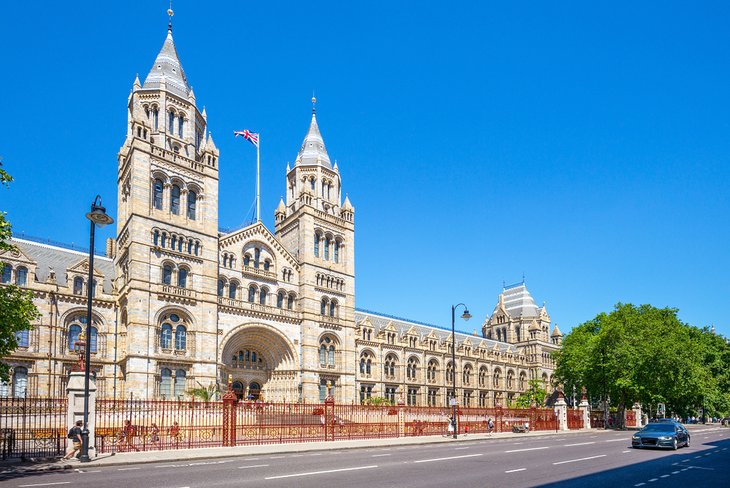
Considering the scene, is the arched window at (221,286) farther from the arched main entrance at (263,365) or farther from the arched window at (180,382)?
the arched window at (180,382)

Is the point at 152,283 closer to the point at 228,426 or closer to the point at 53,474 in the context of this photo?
the point at 228,426

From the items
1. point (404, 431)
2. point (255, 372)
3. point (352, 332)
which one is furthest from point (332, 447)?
point (352, 332)

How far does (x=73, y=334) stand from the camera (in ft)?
136

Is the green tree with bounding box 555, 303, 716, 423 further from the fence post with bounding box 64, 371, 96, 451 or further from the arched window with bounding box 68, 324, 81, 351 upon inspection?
the fence post with bounding box 64, 371, 96, 451

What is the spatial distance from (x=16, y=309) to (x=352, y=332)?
35.5 m

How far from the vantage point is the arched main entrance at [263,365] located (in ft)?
160

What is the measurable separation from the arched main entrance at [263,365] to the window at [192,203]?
31.3ft

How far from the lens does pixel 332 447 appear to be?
26.9 m

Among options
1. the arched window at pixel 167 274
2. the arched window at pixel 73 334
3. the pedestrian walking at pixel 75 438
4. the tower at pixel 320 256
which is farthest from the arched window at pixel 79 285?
the pedestrian walking at pixel 75 438

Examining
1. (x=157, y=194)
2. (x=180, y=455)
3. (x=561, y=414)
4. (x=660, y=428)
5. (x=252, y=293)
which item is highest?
(x=157, y=194)

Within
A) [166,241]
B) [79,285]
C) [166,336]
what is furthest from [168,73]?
[166,336]

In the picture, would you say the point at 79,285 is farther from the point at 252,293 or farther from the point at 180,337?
the point at 252,293

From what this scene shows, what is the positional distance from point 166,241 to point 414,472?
31859mm

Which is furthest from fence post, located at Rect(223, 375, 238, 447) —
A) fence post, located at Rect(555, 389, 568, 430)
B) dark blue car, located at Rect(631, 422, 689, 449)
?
fence post, located at Rect(555, 389, 568, 430)
